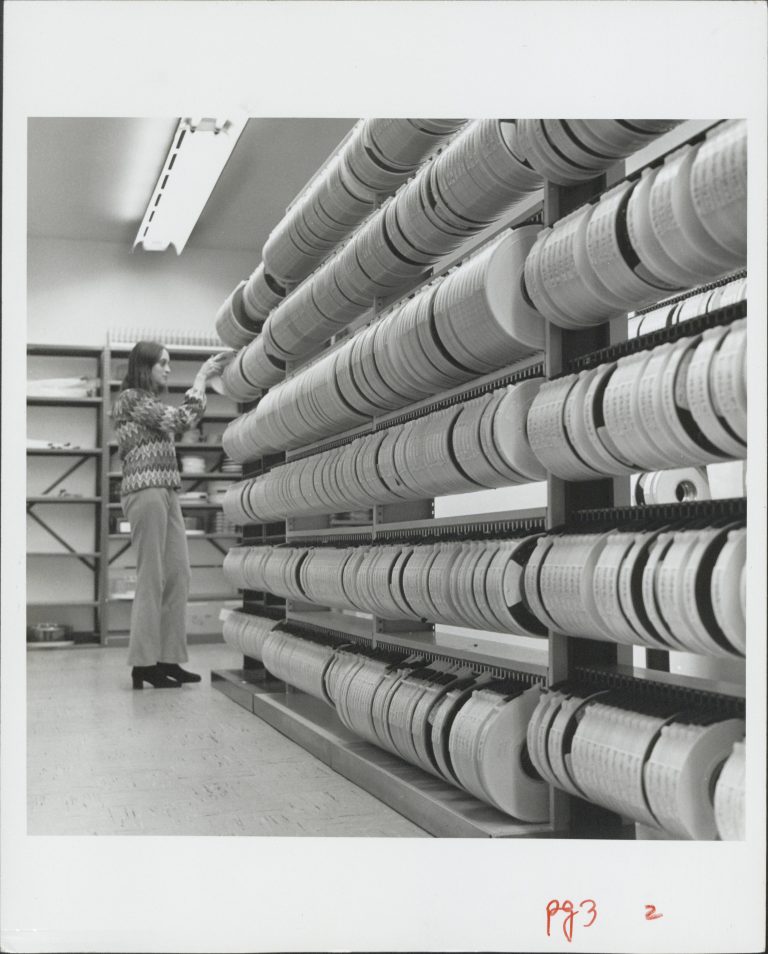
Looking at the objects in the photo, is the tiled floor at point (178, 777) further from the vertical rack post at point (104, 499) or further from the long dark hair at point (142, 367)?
the vertical rack post at point (104, 499)

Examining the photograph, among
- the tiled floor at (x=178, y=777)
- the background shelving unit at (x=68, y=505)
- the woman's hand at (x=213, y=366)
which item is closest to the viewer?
the tiled floor at (x=178, y=777)

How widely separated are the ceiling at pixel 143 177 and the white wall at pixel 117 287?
13 centimetres

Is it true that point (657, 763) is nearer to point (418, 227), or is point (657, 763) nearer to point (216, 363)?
point (418, 227)

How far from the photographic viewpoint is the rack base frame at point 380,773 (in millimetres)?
2045

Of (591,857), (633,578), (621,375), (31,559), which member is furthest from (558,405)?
(31,559)

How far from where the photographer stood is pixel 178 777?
9.36 feet

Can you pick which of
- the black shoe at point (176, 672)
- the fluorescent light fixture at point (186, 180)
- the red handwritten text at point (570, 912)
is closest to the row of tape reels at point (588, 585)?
the red handwritten text at point (570, 912)

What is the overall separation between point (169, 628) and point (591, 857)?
344 centimetres

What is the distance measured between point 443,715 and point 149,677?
2895 millimetres

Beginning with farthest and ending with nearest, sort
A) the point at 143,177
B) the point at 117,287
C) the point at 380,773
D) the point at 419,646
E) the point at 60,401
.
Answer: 1. the point at 117,287
2. the point at 60,401
3. the point at 143,177
4. the point at 419,646
5. the point at 380,773

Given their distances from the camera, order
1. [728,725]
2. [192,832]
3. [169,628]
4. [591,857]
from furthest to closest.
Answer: [169,628], [192,832], [591,857], [728,725]

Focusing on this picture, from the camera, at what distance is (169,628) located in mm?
4805

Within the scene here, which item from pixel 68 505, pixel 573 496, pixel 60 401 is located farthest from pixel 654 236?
pixel 68 505

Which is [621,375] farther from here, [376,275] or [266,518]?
[266,518]
